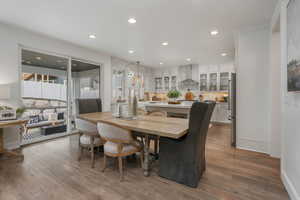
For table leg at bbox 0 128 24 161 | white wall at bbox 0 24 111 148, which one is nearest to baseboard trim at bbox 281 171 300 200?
table leg at bbox 0 128 24 161

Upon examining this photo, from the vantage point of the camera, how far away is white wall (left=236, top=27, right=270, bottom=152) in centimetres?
297

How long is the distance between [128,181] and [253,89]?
315 centimetres

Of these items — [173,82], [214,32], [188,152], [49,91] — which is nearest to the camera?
[188,152]

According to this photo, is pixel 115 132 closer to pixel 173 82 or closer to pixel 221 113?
pixel 221 113

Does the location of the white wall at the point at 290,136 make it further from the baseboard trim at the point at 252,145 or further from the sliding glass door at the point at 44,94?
the sliding glass door at the point at 44,94

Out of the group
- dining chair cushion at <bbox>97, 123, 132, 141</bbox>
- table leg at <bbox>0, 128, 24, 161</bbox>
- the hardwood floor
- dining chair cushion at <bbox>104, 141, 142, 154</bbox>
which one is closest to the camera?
the hardwood floor

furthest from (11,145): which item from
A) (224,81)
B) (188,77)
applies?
(224,81)

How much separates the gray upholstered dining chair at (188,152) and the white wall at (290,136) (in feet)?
2.80

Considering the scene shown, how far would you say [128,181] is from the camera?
200 centimetres

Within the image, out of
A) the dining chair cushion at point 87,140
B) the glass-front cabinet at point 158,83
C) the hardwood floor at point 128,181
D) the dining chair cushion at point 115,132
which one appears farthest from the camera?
the glass-front cabinet at point 158,83

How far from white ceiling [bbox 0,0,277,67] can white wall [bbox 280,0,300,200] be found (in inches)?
33.5

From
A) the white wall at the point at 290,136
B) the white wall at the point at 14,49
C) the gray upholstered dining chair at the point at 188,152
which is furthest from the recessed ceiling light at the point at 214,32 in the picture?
the white wall at the point at 14,49

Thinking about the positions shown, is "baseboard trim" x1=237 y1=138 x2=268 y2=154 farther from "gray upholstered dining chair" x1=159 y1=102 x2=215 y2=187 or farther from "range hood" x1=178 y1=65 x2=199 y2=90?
"range hood" x1=178 y1=65 x2=199 y2=90

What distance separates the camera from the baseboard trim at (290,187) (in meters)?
1.53
